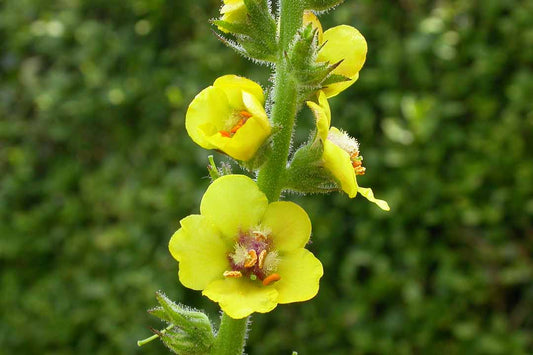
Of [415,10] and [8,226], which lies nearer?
[415,10]

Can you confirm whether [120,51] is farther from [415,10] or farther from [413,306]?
[413,306]

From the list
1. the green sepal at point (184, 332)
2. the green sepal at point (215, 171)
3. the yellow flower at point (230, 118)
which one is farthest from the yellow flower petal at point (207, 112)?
the green sepal at point (184, 332)

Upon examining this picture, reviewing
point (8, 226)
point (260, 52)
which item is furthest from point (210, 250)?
point (8, 226)

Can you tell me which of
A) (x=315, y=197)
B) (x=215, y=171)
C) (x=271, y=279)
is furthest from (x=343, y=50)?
(x=315, y=197)

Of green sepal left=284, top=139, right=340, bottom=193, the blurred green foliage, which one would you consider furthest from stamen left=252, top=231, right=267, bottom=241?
the blurred green foliage

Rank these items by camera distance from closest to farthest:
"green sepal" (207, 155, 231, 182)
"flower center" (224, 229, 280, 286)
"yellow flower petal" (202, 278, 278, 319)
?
"yellow flower petal" (202, 278, 278, 319) < "flower center" (224, 229, 280, 286) < "green sepal" (207, 155, 231, 182)

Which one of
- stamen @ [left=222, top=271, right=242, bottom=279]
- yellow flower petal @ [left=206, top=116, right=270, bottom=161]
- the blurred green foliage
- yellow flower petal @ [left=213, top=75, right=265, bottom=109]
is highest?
the blurred green foliage

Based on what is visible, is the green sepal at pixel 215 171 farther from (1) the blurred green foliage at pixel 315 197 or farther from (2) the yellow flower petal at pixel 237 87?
(1) the blurred green foliage at pixel 315 197

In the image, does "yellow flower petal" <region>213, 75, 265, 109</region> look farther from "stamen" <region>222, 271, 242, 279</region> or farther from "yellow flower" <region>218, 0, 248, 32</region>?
"stamen" <region>222, 271, 242, 279</region>
